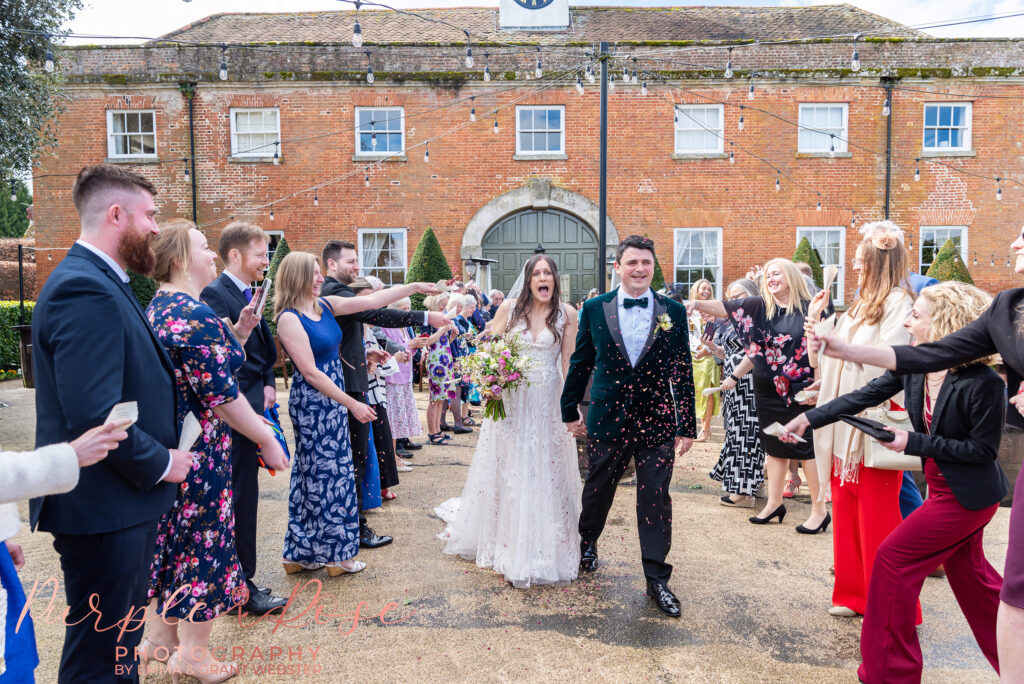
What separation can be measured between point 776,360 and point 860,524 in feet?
5.27

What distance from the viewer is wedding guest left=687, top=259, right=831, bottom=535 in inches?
196

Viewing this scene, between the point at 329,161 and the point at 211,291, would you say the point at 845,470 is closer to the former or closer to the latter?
the point at 211,291

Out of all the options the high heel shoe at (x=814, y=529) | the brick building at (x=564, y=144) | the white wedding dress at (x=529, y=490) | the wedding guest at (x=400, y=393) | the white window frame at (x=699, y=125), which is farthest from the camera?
the white window frame at (x=699, y=125)

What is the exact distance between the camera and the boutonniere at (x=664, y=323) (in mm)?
3959

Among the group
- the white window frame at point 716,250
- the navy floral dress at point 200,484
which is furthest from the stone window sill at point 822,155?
the navy floral dress at point 200,484

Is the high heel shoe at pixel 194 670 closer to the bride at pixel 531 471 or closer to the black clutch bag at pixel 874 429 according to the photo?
the bride at pixel 531 471

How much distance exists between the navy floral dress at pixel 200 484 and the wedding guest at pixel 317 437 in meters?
0.99

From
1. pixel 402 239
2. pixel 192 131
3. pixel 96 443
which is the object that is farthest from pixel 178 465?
pixel 192 131

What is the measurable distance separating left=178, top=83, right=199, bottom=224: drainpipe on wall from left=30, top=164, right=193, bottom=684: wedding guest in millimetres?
15588

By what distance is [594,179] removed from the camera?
53.5 ft

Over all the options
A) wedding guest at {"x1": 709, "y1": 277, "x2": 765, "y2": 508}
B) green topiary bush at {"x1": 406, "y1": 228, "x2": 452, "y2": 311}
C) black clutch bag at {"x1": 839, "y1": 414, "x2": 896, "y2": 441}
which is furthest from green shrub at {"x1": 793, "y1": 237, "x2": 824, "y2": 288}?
black clutch bag at {"x1": 839, "y1": 414, "x2": 896, "y2": 441}

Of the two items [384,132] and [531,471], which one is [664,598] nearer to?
[531,471]

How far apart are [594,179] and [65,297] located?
1516cm

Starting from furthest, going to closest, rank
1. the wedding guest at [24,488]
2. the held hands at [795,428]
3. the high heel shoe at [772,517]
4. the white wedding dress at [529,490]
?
the high heel shoe at [772,517], the white wedding dress at [529,490], the held hands at [795,428], the wedding guest at [24,488]
